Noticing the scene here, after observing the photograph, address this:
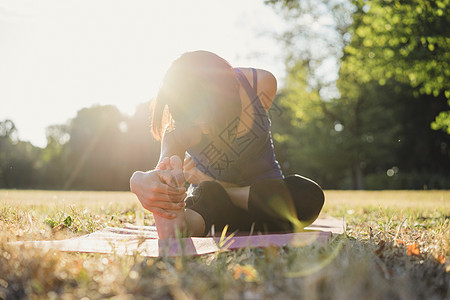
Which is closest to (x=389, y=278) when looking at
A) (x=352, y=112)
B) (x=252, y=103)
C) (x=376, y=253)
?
(x=376, y=253)

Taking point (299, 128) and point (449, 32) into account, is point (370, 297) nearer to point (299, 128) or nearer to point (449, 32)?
point (449, 32)

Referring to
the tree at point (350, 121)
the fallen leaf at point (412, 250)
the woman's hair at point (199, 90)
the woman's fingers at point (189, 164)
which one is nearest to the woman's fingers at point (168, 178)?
the woman's hair at point (199, 90)

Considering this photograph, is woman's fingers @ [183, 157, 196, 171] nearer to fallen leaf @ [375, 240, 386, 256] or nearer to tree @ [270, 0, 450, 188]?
fallen leaf @ [375, 240, 386, 256]

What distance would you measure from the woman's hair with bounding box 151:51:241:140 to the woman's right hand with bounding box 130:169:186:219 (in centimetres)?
49

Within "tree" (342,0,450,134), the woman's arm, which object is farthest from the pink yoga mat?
"tree" (342,0,450,134)

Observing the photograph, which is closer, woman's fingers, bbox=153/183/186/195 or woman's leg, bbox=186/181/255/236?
woman's fingers, bbox=153/183/186/195

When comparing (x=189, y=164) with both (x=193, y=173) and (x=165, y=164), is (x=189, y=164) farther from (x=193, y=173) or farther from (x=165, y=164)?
(x=165, y=164)

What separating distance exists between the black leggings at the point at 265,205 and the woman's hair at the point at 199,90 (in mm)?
431

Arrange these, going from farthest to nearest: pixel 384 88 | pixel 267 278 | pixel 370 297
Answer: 1. pixel 384 88
2. pixel 267 278
3. pixel 370 297

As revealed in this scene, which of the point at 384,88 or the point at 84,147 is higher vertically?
the point at 384,88

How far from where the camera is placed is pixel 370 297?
0.95 metres

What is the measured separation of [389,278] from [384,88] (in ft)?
70.0

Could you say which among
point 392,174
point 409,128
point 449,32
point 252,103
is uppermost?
point 449,32

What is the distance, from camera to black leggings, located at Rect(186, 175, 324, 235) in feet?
7.16
